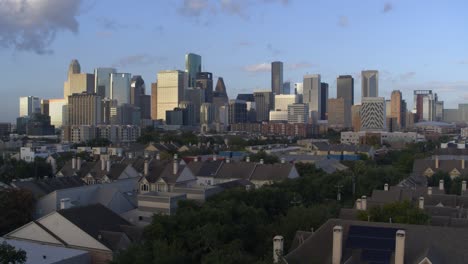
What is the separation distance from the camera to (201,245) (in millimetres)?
22172

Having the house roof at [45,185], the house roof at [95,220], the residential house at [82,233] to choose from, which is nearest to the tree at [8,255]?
the residential house at [82,233]

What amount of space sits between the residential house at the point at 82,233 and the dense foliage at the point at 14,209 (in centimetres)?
415

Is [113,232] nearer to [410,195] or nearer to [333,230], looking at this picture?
[333,230]

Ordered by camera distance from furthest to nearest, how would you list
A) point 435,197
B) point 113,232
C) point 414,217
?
point 435,197 → point 113,232 → point 414,217

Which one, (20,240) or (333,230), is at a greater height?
(333,230)

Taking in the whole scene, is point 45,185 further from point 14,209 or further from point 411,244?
point 411,244

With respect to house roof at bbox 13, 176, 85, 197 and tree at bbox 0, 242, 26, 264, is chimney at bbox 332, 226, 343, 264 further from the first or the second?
house roof at bbox 13, 176, 85, 197

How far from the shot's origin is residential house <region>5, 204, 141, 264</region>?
84.3 feet

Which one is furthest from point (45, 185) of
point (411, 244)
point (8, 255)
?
point (411, 244)

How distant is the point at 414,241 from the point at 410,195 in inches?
668

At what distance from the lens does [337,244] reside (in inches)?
725

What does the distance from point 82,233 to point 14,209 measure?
321 inches

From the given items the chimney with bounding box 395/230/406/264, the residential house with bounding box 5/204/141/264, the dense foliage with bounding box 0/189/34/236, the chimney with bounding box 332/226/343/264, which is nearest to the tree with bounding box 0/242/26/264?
the residential house with bounding box 5/204/141/264

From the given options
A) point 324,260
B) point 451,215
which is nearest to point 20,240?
point 324,260
